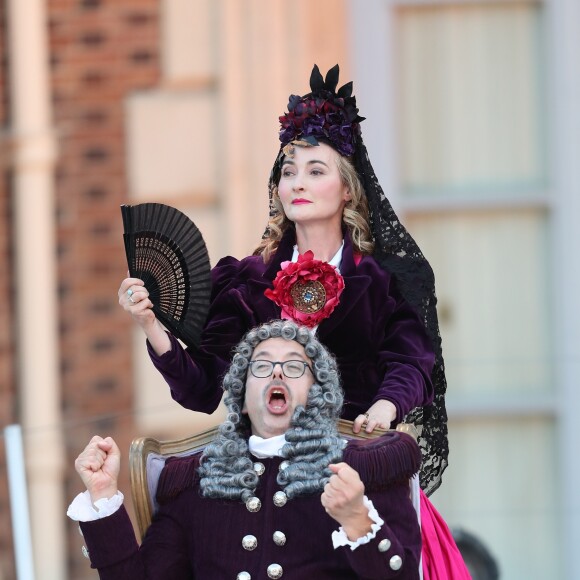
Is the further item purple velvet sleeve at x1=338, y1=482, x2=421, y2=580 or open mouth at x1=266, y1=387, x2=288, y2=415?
open mouth at x1=266, y1=387, x2=288, y2=415

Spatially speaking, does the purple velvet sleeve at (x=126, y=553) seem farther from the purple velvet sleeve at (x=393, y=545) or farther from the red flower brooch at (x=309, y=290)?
the red flower brooch at (x=309, y=290)

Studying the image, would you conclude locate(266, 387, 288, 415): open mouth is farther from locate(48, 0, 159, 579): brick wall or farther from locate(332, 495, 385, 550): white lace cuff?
locate(48, 0, 159, 579): brick wall

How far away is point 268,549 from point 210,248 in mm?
Result: 3526

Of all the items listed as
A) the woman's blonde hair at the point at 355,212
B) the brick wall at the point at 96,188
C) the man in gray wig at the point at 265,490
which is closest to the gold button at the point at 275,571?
the man in gray wig at the point at 265,490

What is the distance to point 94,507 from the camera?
12.9ft

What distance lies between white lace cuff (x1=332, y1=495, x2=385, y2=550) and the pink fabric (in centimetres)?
53

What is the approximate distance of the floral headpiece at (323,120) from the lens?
438 centimetres

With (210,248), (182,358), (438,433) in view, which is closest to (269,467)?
(182,358)

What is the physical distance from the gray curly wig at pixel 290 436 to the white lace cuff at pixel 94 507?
0.21m

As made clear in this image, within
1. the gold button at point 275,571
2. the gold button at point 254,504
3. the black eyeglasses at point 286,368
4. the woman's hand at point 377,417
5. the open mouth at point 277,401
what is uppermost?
the black eyeglasses at point 286,368

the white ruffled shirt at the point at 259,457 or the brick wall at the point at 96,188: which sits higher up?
the brick wall at the point at 96,188

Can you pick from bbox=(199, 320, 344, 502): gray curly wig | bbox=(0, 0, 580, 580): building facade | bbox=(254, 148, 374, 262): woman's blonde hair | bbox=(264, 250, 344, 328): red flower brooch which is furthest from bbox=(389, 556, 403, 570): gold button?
bbox=(0, 0, 580, 580): building facade

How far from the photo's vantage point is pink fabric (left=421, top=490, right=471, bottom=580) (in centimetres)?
428

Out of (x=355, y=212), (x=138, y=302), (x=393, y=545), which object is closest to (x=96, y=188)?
(x=355, y=212)
